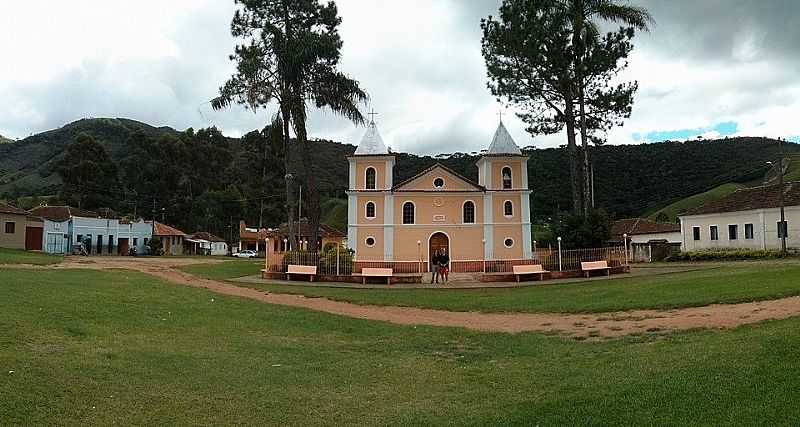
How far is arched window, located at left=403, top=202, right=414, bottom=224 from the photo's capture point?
3531 cm

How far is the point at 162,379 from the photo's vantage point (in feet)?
24.7

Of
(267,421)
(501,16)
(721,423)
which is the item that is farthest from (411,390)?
(501,16)

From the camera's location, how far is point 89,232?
52500 mm

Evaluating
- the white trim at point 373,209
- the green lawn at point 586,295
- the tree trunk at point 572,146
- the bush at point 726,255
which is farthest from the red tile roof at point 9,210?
the bush at point 726,255

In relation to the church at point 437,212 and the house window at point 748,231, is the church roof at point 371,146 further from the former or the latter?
the house window at point 748,231

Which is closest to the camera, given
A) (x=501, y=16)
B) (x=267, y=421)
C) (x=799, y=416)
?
(x=799, y=416)

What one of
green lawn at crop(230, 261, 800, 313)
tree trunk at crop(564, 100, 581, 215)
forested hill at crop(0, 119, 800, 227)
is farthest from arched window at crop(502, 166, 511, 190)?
forested hill at crop(0, 119, 800, 227)

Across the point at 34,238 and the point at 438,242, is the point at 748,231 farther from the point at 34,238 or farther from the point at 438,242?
the point at 34,238

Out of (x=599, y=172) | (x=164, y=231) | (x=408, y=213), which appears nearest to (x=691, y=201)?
(x=599, y=172)

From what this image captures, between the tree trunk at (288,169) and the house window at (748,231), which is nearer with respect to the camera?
the tree trunk at (288,169)

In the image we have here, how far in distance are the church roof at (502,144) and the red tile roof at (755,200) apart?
14221mm

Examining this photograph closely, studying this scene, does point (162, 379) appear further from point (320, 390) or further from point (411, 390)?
point (411, 390)

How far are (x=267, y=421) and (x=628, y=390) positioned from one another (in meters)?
3.60

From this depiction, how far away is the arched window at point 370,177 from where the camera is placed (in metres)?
35.5
